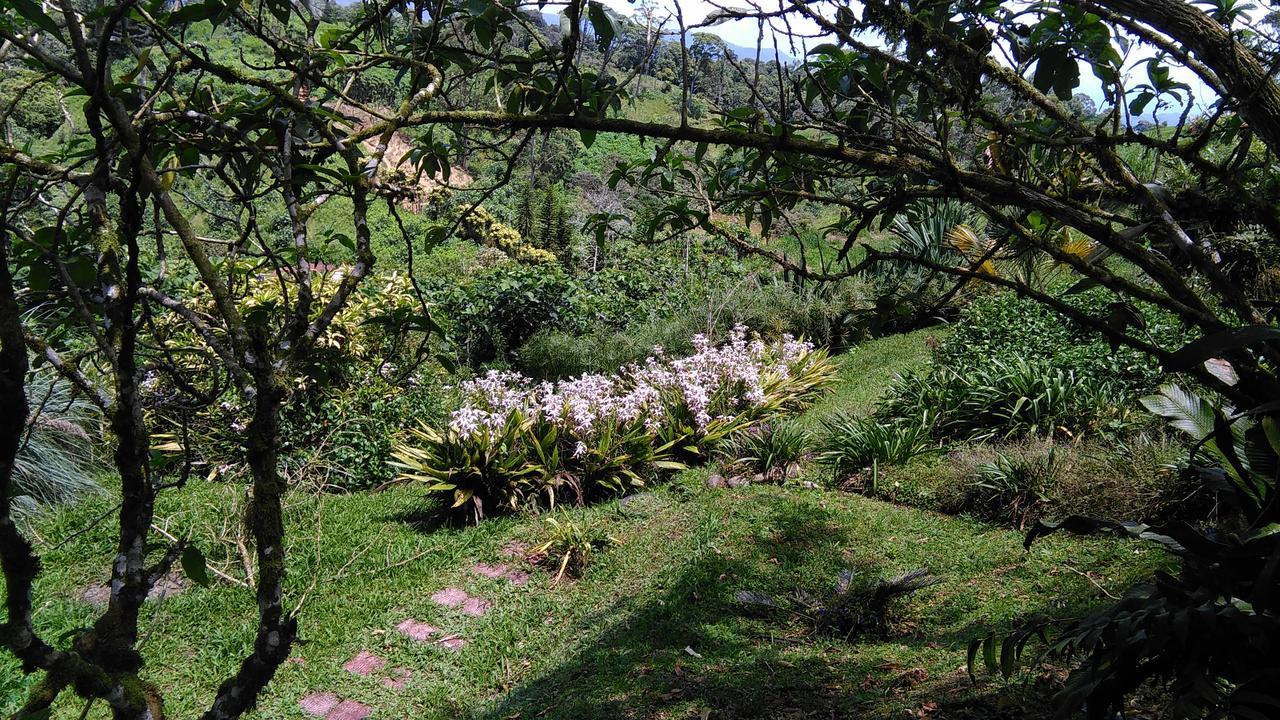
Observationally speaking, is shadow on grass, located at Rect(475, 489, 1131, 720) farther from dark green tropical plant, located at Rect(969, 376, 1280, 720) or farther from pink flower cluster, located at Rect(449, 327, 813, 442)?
pink flower cluster, located at Rect(449, 327, 813, 442)

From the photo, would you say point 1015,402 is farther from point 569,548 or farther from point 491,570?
point 491,570

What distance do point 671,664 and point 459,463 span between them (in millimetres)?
2967

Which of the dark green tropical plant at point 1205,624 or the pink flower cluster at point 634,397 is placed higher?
the dark green tropical plant at point 1205,624

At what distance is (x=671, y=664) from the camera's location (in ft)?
11.1

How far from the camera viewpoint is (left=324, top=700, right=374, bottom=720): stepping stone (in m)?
3.51

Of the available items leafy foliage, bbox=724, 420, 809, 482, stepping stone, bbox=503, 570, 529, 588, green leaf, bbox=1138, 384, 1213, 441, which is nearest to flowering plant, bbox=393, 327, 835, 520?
leafy foliage, bbox=724, 420, 809, 482

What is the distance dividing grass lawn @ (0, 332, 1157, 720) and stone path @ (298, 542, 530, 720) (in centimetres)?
4

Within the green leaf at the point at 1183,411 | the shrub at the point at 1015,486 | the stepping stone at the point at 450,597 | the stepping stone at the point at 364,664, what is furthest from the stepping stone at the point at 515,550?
the green leaf at the point at 1183,411

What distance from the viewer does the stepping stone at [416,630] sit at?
4225mm

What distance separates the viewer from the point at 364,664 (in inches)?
156

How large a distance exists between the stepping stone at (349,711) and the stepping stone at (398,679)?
0.58ft

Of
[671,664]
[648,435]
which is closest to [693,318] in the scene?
[648,435]

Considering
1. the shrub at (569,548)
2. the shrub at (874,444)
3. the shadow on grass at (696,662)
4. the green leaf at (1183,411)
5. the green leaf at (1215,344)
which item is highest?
the green leaf at (1215,344)

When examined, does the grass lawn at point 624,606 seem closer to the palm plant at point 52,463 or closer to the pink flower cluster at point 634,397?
the palm plant at point 52,463
